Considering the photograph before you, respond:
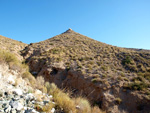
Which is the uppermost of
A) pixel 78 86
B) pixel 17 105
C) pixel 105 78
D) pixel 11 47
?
pixel 11 47

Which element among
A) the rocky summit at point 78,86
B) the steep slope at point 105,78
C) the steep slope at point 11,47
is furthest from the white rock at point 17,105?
the steep slope at point 11,47

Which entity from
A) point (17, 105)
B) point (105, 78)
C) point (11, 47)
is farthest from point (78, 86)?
point (11, 47)

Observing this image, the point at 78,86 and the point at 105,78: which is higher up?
the point at 105,78

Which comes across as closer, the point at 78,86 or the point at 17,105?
the point at 17,105

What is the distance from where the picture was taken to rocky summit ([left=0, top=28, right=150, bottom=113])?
381cm

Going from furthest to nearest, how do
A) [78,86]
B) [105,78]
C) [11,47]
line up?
1. [11,47]
2. [105,78]
3. [78,86]

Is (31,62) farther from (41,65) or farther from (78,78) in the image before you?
(78,78)

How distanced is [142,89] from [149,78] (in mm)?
2589

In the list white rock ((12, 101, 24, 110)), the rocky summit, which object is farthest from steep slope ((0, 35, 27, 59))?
white rock ((12, 101, 24, 110))

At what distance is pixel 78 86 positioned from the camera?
1018 centimetres

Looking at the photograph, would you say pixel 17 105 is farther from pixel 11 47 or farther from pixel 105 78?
pixel 11 47

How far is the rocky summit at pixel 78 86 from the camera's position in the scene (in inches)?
150

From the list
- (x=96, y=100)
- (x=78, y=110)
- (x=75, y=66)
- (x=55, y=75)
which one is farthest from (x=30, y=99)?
(x=75, y=66)

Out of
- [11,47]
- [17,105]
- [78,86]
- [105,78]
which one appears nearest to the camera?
[17,105]
